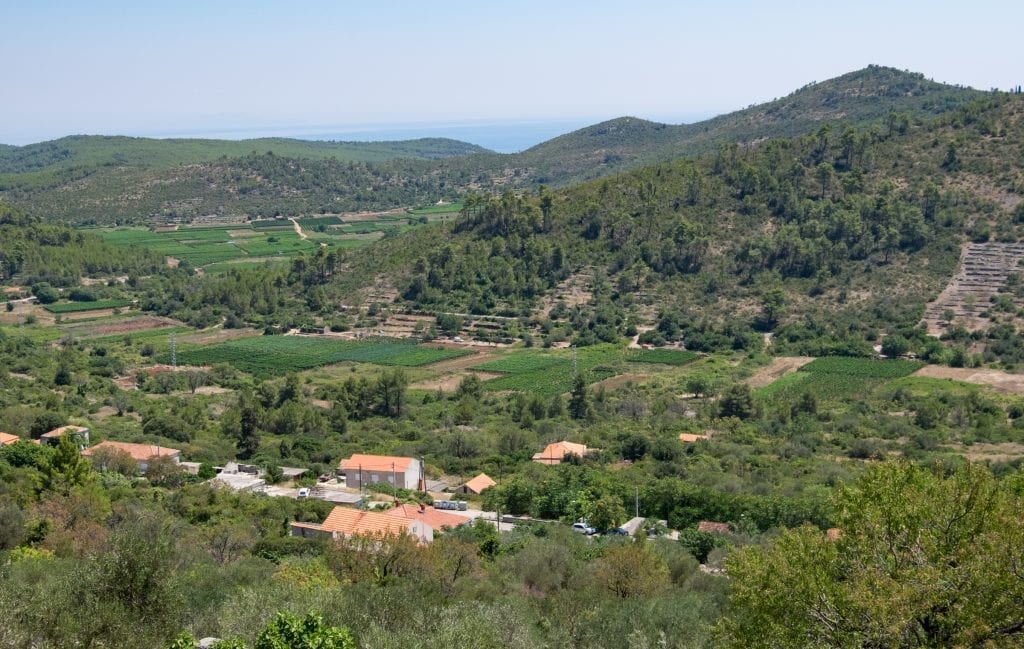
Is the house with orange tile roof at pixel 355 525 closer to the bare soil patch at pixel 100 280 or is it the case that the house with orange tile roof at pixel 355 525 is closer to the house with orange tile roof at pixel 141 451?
the house with orange tile roof at pixel 141 451

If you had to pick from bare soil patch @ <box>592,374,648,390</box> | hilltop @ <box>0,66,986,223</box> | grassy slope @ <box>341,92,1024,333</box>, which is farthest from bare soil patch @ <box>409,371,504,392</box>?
hilltop @ <box>0,66,986,223</box>

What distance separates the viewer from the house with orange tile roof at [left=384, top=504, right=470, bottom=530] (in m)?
30.3

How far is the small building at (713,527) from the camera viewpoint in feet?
98.2

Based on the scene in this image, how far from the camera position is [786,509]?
30391mm

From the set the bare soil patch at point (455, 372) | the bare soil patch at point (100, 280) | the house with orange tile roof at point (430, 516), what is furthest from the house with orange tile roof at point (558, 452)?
the bare soil patch at point (100, 280)

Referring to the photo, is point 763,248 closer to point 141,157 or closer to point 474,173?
point 474,173

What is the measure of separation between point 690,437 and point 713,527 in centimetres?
1363

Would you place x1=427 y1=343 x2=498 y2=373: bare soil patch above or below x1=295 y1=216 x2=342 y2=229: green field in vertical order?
above

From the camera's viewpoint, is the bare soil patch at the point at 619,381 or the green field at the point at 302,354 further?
the green field at the point at 302,354

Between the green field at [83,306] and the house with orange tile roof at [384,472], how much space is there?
170 feet

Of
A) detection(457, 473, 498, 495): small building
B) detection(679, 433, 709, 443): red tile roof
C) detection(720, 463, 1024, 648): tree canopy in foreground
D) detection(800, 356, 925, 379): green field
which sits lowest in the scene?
detection(800, 356, 925, 379): green field

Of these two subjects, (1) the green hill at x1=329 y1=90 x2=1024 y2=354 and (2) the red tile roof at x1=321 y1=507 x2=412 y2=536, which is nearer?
(2) the red tile roof at x1=321 y1=507 x2=412 y2=536

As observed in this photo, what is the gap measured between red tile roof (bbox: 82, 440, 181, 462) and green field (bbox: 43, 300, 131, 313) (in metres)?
44.9

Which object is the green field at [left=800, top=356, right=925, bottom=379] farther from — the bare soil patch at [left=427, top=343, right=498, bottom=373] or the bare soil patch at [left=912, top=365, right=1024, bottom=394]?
the bare soil patch at [left=427, top=343, right=498, bottom=373]
